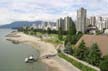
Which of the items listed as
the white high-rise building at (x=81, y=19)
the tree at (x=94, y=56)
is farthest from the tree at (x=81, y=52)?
the white high-rise building at (x=81, y=19)

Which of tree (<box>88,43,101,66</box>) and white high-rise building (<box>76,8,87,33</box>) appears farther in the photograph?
white high-rise building (<box>76,8,87,33</box>)

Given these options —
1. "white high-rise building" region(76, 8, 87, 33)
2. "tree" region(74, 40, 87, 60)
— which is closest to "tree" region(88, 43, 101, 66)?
"tree" region(74, 40, 87, 60)

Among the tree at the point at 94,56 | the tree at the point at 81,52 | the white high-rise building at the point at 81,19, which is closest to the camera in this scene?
the tree at the point at 94,56

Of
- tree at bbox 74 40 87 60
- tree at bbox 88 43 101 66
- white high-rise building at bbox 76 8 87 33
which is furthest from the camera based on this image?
white high-rise building at bbox 76 8 87 33

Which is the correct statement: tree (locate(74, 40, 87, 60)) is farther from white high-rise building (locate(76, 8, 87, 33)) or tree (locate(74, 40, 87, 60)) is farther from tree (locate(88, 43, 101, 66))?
white high-rise building (locate(76, 8, 87, 33))

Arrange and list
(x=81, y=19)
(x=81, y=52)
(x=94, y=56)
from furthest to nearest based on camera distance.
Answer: (x=81, y=19), (x=81, y=52), (x=94, y=56)

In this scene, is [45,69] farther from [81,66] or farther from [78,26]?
[78,26]

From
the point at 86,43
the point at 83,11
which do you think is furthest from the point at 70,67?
the point at 83,11

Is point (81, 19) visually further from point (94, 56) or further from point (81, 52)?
point (94, 56)

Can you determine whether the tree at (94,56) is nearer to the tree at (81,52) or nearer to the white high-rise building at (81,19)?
the tree at (81,52)

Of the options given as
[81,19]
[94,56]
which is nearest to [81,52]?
[94,56]

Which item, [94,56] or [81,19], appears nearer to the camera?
[94,56]
